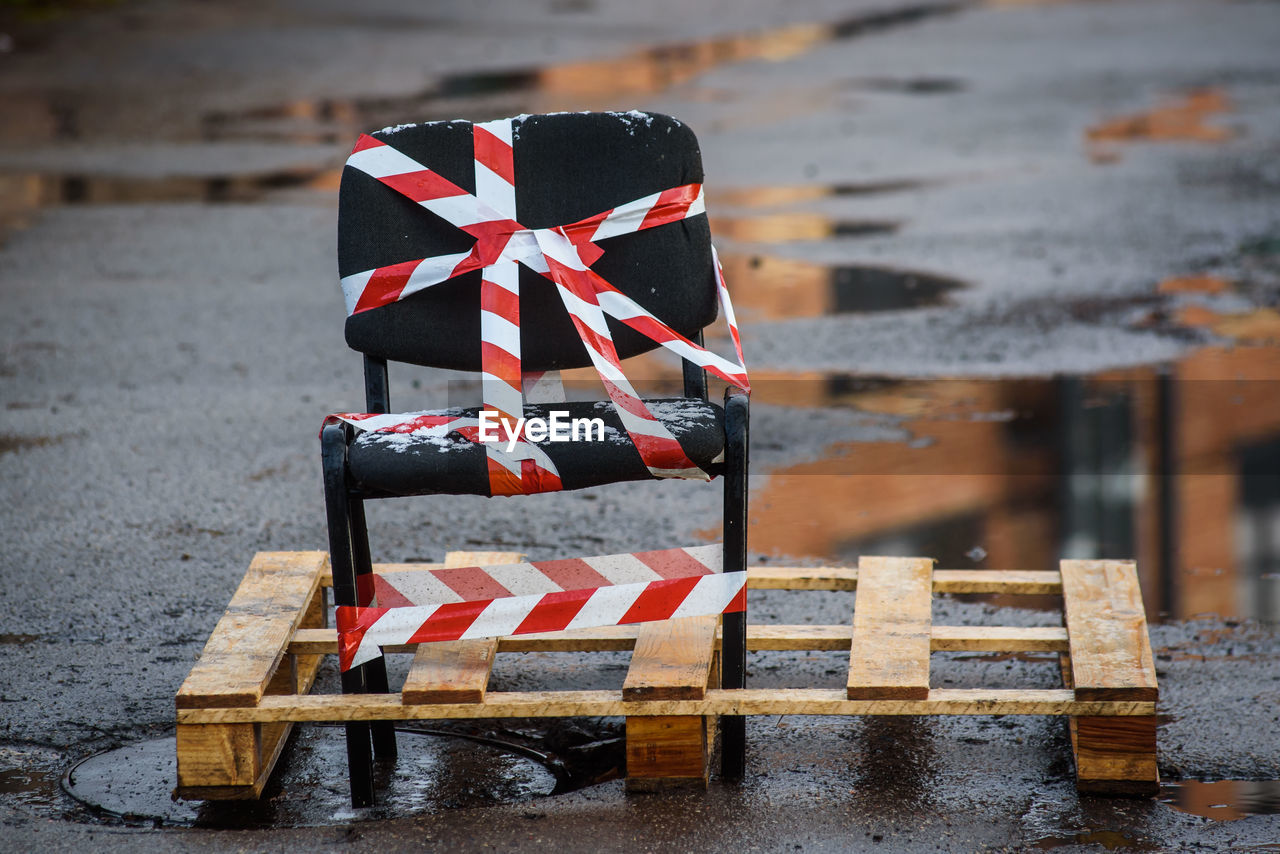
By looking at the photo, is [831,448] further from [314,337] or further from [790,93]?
[790,93]

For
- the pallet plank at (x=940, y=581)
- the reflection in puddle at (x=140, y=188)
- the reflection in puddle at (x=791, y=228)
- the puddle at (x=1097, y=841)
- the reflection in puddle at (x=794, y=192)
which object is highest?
the reflection in puddle at (x=140, y=188)

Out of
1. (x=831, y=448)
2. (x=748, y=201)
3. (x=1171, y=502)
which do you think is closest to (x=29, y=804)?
(x=831, y=448)

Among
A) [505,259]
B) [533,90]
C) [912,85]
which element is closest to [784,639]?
[505,259]

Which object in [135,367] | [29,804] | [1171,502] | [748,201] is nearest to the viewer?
[29,804]

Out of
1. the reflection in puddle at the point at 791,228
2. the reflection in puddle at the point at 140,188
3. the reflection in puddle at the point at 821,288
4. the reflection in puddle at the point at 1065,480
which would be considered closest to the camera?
the reflection in puddle at the point at 1065,480

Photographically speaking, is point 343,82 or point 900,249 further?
point 343,82

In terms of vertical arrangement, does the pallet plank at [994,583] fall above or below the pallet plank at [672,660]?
below

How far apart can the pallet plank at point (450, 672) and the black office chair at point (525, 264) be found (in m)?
0.12

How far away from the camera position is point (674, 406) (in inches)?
129

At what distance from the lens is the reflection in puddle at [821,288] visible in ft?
23.9

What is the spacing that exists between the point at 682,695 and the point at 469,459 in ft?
2.17

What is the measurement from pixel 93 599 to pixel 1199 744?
9.67ft

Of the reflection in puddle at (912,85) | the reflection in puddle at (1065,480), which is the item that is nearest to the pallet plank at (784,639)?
the reflection in puddle at (1065,480)

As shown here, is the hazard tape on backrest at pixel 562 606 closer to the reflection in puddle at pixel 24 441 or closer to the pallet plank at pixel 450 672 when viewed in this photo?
the pallet plank at pixel 450 672
